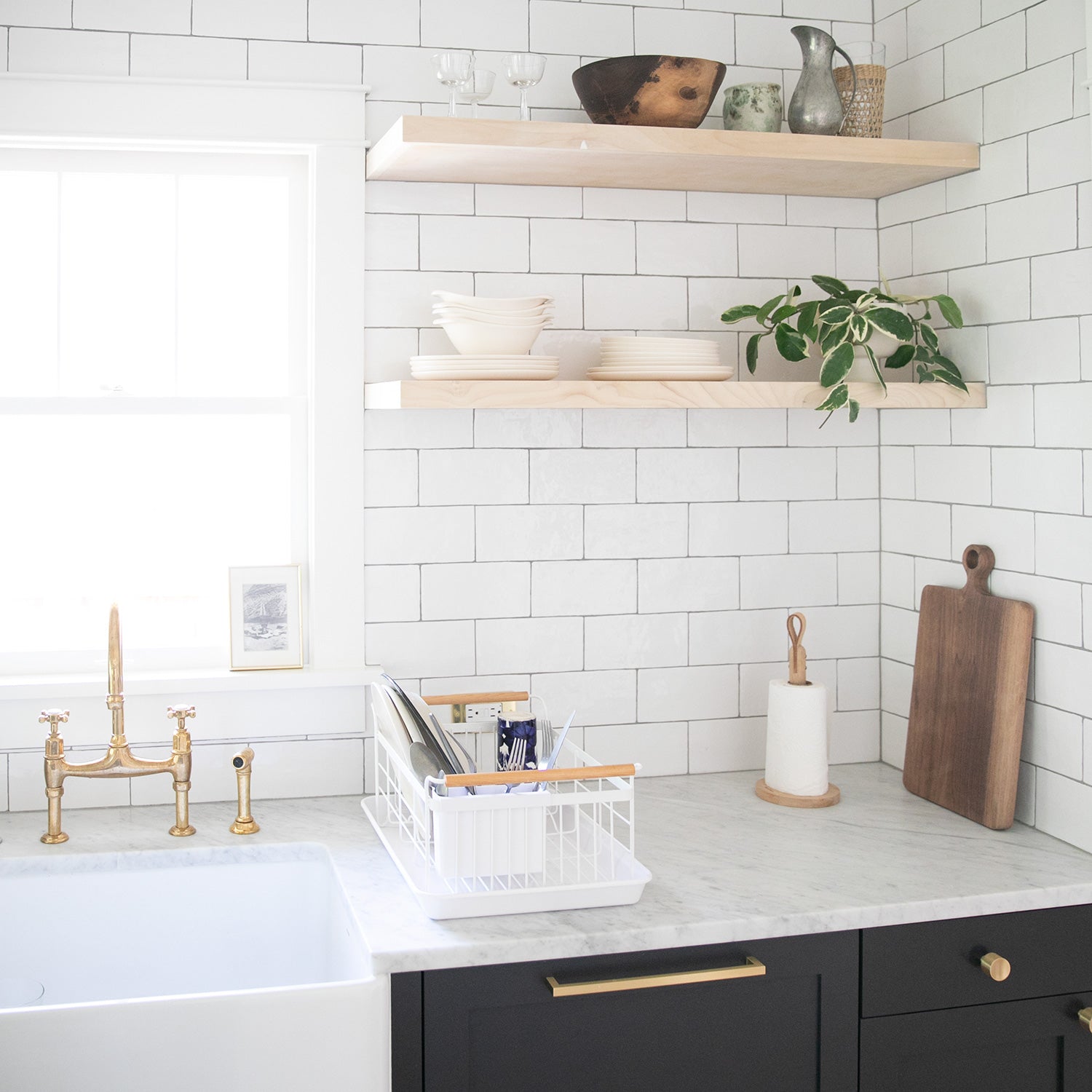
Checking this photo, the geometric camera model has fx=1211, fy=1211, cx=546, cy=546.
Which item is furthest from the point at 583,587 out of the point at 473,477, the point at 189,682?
the point at 189,682

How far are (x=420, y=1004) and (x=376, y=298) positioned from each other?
131 centimetres

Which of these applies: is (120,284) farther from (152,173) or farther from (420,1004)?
(420,1004)

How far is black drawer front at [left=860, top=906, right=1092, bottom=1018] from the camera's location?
1.84m

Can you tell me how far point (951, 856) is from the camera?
2.03m

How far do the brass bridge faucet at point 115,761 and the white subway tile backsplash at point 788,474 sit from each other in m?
1.21

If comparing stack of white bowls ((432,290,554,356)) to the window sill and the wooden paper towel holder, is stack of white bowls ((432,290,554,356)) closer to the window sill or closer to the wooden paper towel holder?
the window sill

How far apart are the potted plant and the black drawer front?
88 centimetres

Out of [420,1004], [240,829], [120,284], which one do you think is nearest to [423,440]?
[120,284]

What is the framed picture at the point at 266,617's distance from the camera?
2.33 metres

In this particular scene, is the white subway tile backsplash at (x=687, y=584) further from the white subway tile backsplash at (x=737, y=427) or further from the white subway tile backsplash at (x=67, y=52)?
the white subway tile backsplash at (x=67, y=52)

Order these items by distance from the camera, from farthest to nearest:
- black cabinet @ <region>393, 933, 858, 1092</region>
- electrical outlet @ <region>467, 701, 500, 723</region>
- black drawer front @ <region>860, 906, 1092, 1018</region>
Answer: electrical outlet @ <region>467, 701, 500, 723</region> < black drawer front @ <region>860, 906, 1092, 1018</region> < black cabinet @ <region>393, 933, 858, 1092</region>

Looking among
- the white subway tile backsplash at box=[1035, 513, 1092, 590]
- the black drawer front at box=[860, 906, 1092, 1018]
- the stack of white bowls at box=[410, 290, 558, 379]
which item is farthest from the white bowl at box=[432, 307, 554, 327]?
the black drawer front at box=[860, 906, 1092, 1018]

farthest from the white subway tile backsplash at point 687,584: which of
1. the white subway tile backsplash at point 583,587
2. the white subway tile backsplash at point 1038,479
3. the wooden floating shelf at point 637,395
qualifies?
the white subway tile backsplash at point 1038,479

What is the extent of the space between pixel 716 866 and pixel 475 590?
0.75m
